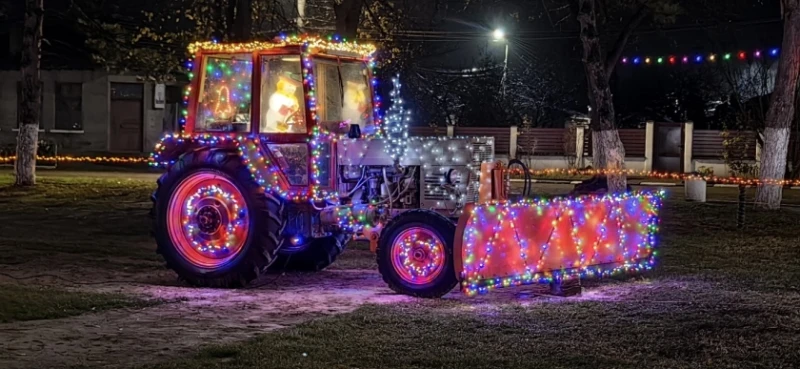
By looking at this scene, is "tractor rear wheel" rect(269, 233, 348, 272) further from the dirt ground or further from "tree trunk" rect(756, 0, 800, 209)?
"tree trunk" rect(756, 0, 800, 209)

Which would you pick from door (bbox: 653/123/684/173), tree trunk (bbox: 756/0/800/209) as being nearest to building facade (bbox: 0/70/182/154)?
door (bbox: 653/123/684/173)

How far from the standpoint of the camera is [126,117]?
4494 cm

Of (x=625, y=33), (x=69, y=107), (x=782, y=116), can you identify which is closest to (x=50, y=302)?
(x=782, y=116)

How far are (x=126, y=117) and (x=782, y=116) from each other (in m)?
31.2

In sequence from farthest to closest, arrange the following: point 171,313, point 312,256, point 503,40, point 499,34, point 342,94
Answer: point 503,40
point 499,34
point 312,256
point 342,94
point 171,313

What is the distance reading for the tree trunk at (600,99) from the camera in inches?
849

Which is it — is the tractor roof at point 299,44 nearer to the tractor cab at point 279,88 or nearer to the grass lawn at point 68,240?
the tractor cab at point 279,88

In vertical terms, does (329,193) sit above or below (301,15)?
below

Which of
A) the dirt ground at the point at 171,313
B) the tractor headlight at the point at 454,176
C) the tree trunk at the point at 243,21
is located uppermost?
the tree trunk at the point at 243,21

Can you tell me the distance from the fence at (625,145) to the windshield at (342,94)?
23.7m

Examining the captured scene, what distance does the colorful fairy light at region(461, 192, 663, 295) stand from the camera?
10617mm

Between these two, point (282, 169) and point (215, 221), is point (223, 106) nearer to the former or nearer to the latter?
point (282, 169)

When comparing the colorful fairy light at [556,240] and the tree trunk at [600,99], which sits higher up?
the tree trunk at [600,99]

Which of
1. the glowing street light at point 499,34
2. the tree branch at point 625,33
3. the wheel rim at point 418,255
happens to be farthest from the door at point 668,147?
the wheel rim at point 418,255
